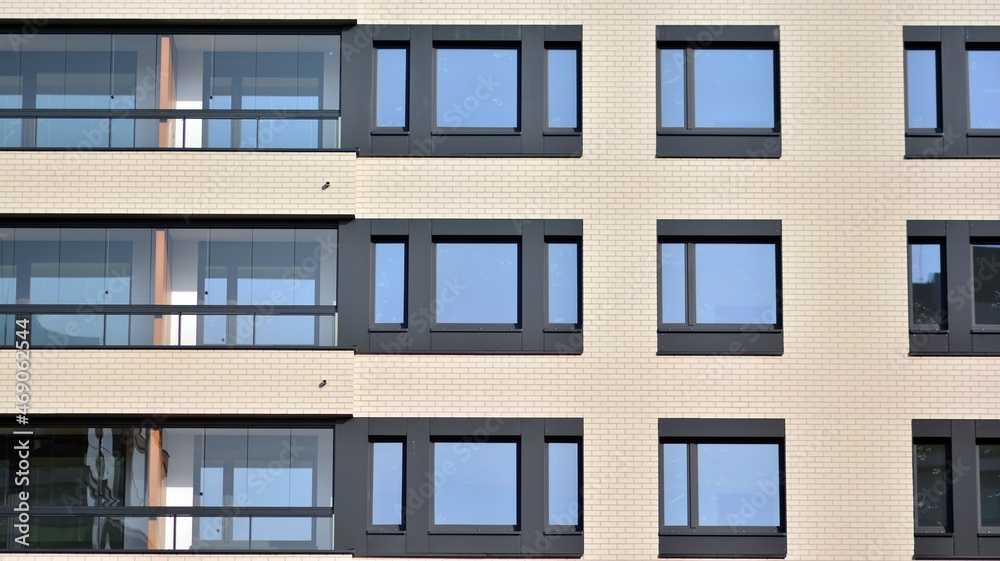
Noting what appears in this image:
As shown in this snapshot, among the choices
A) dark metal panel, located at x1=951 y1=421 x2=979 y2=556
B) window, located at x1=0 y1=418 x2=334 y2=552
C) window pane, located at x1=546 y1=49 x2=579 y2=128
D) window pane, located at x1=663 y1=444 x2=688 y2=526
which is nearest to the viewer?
window, located at x1=0 y1=418 x2=334 y2=552

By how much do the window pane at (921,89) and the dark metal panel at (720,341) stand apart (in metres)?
4.30

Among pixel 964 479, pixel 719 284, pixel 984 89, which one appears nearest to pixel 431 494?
pixel 719 284

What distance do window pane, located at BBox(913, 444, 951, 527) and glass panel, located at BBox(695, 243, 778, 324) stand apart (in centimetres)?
321

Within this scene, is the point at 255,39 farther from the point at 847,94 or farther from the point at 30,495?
the point at 847,94

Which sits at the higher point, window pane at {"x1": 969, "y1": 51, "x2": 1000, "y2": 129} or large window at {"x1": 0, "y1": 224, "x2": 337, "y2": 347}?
window pane at {"x1": 969, "y1": 51, "x2": 1000, "y2": 129}

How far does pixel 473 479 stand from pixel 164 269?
6000mm

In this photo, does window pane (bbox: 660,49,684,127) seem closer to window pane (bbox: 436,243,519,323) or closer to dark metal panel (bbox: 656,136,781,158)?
dark metal panel (bbox: 656,136,781,158)

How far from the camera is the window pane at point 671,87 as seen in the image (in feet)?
62.9

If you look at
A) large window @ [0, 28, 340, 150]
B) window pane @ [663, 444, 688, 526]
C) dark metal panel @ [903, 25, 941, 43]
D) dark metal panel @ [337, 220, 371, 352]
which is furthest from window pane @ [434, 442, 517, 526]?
dark metal panel @ [903, 25, 941, 43]

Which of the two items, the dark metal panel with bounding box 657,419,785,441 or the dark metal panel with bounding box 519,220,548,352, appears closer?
the dark metal panel with bounding box 657,419,785,441

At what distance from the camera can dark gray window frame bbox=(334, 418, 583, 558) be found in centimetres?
1820

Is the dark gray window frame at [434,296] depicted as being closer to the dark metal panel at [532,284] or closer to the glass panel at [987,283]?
the dark metal panel at [532,284]

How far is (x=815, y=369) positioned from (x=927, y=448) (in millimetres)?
2199

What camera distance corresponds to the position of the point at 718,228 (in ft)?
61.6
